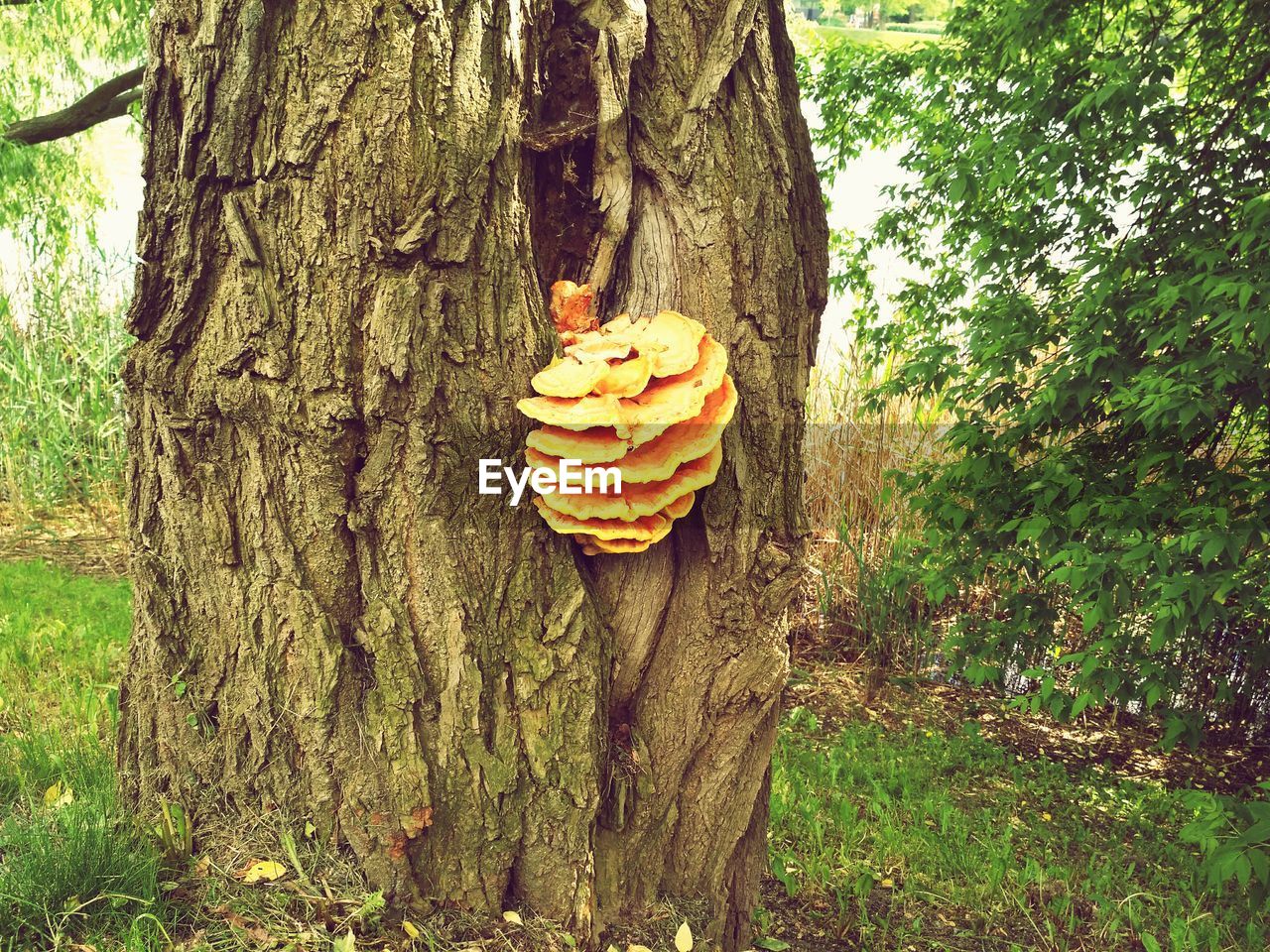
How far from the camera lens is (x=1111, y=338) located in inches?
134

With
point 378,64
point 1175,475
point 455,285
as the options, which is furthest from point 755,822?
point 1175,475

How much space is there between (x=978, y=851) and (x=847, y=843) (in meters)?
0.55

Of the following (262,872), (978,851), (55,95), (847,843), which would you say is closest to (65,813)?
(262,872)

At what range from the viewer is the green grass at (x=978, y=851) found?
10.0 feet

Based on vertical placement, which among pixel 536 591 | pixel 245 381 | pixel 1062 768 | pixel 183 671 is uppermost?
pixel 245 381

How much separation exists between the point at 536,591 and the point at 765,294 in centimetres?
86

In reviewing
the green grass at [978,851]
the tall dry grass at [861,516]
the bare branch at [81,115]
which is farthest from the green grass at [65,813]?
the bare branch at [81,115]

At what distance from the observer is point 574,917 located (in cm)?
210

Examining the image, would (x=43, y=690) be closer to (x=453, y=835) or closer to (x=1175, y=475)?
(x=453, y=835)

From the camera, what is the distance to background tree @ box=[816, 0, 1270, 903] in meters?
2.99

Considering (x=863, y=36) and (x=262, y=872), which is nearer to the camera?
(x=262, y=872)

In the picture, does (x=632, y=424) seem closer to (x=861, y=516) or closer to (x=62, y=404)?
(x=861, y=516)

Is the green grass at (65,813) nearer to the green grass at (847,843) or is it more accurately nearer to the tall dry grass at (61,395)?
the green grass at (847,843)

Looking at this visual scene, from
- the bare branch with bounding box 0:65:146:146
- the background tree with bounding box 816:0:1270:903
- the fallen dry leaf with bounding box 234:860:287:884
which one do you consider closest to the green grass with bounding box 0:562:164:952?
the fallen dry leaf with bounding box 234:860:287:884
